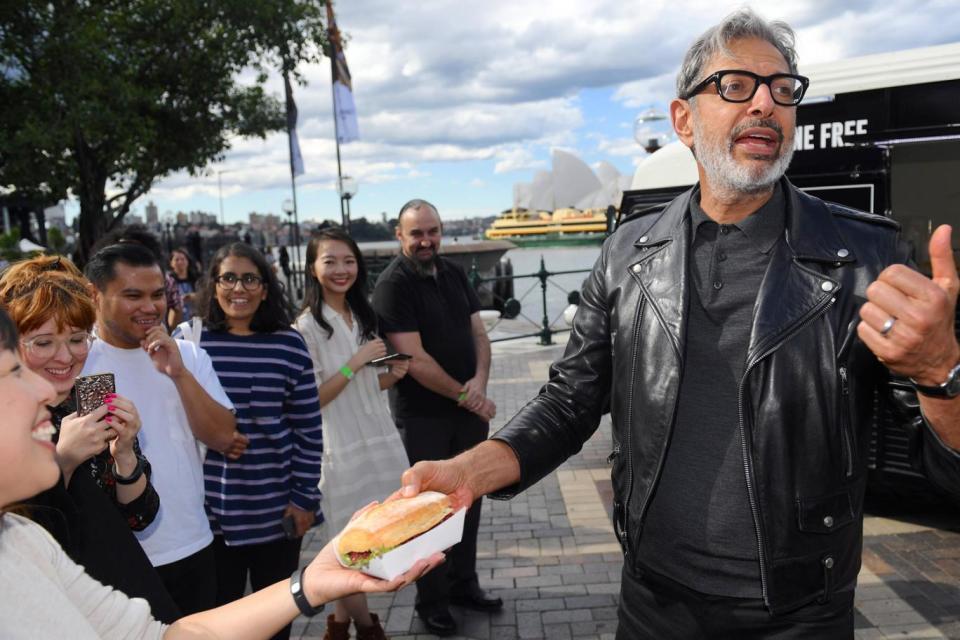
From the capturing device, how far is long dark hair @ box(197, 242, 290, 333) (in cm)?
335

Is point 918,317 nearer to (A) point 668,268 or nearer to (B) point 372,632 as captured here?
(A) point 668,268

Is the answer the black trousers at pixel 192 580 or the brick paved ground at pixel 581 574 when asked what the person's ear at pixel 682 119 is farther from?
the brick paved ground at pixel 581 574

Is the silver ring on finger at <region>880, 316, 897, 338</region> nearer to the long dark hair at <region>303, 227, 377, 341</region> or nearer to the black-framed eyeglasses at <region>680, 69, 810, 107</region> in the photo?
the black-framed eyeglasses at <region>680, 69, 810, 107</region>

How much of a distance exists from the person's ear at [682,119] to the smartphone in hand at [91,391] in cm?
187

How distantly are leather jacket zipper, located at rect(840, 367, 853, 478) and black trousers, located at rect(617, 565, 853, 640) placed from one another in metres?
0.34

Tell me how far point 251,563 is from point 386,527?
73.1 inches

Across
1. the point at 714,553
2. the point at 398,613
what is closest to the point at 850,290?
the point at 714,553

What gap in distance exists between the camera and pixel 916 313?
1453 mm

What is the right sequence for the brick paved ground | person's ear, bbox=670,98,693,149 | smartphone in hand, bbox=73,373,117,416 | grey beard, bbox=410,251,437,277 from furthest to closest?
grey beard, bbox=410,251,437,277, the brick paved ground, person's ear, bbox=670,98,693,149, smartphone in hand, bbox=73,373,117,416

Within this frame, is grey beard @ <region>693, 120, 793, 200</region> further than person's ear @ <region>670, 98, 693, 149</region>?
No

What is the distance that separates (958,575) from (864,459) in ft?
10.4

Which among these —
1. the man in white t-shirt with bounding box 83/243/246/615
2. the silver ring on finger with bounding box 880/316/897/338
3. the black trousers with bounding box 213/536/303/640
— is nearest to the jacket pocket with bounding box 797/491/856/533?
the silver ring on finger with bounding box 880/316/897/338

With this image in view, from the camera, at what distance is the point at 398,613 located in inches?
166

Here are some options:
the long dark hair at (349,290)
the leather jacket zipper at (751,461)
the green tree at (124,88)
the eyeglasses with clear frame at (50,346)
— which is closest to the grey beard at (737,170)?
the leather jacket zipper at (751,461)
